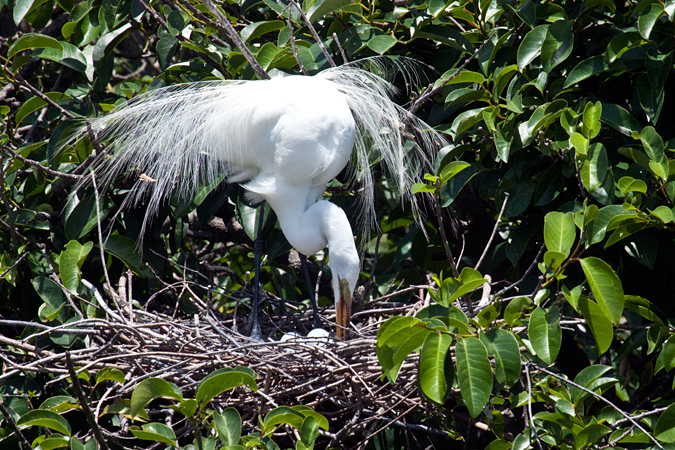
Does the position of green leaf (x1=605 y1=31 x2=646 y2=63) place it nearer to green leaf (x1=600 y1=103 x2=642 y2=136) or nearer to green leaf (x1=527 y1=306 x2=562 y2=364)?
green leaf (x1=600 y1=103 x2=642 y2=136)

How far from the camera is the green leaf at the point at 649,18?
6.24 ft

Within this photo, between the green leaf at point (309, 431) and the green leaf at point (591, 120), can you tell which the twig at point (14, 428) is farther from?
the green leaf at point (591, 120)

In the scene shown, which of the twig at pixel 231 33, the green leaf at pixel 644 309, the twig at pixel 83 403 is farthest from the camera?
the twig at pixel 231 33

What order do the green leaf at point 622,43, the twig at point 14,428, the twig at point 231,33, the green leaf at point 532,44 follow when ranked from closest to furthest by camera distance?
the twig at point 14,428 → the green leaf at point 622,43 → the green leaf at point 532,44 → the twig at point 231,33

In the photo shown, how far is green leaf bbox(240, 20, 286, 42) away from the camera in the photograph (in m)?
2.48

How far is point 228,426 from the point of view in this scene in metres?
1.56


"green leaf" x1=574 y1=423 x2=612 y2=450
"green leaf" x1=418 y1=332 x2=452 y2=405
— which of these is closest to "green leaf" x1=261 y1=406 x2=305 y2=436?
"green leaf" x1=418 y1=332 x2=452 y2=405

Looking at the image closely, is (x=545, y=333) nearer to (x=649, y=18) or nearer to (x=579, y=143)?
(x=579, y=143)

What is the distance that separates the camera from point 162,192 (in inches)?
100

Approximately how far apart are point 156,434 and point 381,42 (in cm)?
155

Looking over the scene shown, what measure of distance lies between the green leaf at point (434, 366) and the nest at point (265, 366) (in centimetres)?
44

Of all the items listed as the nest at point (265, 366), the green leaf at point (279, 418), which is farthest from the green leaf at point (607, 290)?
the green leaf at point (279, 418)

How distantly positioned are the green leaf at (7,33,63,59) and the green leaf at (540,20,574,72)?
1.64 m

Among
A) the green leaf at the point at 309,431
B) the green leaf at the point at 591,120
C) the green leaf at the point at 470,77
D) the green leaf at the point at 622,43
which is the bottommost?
the green leaf at the point at 309,431
